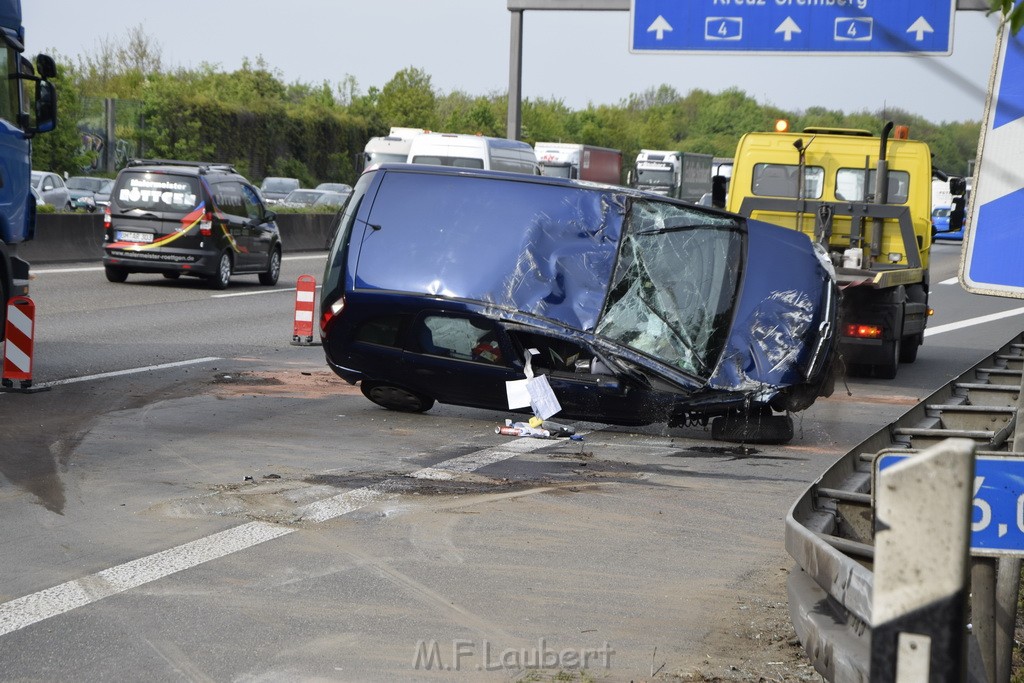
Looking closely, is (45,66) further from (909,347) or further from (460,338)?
(909,347)

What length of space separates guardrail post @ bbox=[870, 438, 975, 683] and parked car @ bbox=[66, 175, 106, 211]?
40.1 meters

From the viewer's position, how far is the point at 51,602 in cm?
545

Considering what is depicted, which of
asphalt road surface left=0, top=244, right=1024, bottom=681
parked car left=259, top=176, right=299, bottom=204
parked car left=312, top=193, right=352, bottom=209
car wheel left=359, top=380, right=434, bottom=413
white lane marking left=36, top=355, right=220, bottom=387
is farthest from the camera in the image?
parked car left=259, top=176, right=299, bottom=204

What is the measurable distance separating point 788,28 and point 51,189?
75.3 feet

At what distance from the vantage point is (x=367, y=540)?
6648 mm

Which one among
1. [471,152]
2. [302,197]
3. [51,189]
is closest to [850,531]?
[471,152]

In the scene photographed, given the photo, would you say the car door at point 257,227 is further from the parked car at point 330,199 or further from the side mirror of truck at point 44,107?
the parked car at point 330,199

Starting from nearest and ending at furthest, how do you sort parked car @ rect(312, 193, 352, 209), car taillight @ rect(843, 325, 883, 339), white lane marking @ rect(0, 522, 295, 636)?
white lane marking @ rect(0, 522, 295, 636) → car taillight @ rect(843, 325, 883, 339) → parked car @ rect(312, 193, 352, 209)

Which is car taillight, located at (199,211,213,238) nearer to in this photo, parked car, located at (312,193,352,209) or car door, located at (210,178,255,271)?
car door, located at (210,178,255,271)

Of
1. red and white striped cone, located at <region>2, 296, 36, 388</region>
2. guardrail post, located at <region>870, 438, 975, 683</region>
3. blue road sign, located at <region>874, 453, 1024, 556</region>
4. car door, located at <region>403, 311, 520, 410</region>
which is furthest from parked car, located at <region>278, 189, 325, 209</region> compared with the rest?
guardrail post, located at <region>870, 438, 975, 683</region>

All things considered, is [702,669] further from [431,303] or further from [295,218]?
[295,218]

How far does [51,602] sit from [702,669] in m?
2.59

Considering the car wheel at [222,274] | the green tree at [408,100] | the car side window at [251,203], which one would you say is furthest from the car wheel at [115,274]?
the green tree at [408,100]

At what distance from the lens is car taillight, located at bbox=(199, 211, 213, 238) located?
2209 cm
